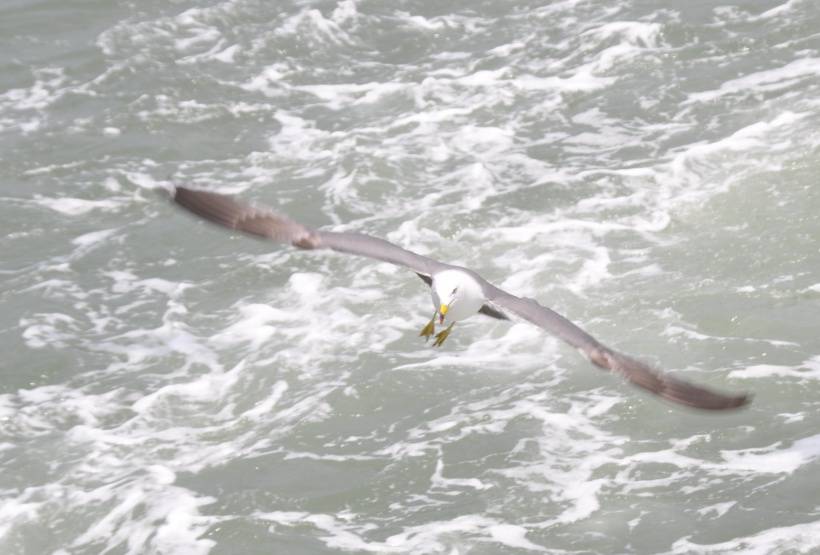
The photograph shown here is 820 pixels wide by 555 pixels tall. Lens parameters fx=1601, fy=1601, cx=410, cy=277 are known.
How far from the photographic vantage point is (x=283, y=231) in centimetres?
1013

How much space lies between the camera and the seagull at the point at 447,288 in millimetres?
8805

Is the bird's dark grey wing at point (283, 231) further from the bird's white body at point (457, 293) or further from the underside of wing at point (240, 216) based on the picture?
the bird's white body at point (457, 293)

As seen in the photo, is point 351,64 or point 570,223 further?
point 351,64

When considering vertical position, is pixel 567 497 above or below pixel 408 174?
below

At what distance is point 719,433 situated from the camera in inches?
421

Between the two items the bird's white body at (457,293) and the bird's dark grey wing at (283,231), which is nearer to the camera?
the bird's white body at (457,293)

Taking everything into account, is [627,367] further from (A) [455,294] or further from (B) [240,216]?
(B) [240,216]

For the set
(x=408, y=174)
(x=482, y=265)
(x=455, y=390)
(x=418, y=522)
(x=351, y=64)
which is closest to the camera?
(x=418, y=522)

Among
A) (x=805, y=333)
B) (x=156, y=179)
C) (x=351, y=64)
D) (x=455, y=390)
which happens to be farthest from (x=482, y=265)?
(x=351, y=64)

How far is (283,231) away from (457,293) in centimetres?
123

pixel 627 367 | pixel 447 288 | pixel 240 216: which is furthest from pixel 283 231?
pixel 627 367

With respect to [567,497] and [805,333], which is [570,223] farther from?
[567,497]

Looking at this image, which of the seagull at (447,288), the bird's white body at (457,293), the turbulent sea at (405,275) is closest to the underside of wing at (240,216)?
the seagull at (447,288)

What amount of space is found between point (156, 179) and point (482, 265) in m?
3.96
